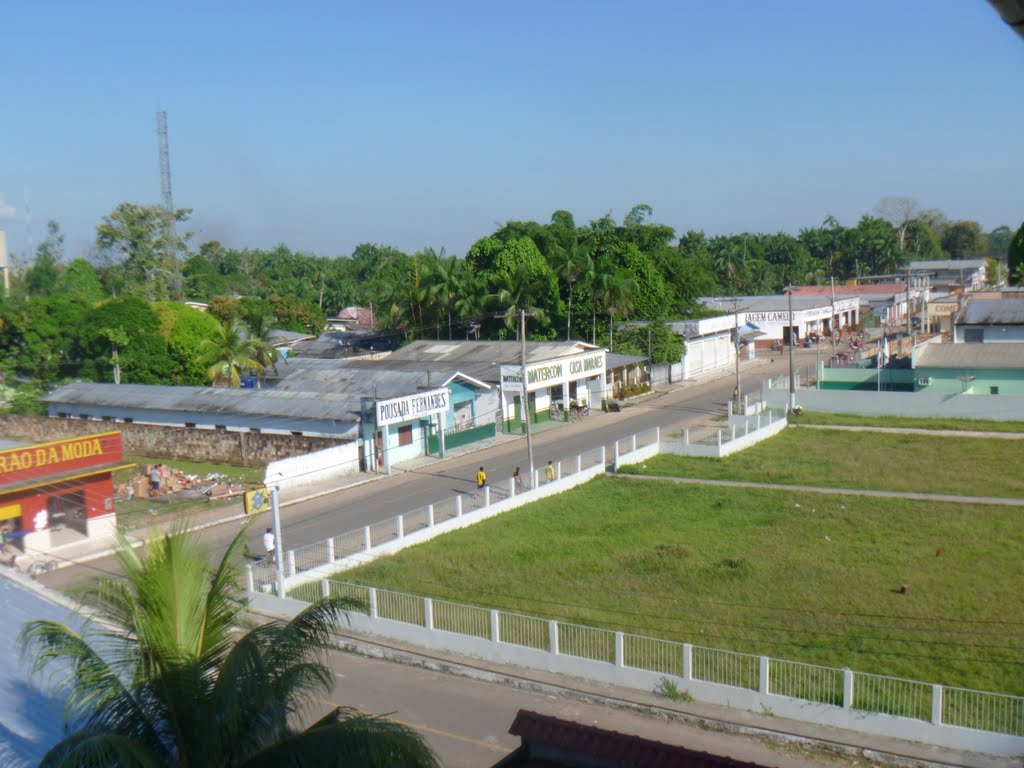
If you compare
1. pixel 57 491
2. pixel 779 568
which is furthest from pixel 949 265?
pixel 57 491

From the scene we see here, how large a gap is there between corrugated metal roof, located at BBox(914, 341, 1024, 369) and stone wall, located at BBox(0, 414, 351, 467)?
89.5 ft

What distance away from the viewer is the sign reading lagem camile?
75.2 feet

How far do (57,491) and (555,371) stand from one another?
73.5ft

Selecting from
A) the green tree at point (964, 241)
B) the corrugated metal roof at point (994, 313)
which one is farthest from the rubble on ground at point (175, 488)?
the green tree at point (964, 241)

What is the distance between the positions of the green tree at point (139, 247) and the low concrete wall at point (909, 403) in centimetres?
5272

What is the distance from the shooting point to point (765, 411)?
41531mm

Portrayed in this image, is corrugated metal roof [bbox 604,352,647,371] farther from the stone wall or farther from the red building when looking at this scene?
the red building

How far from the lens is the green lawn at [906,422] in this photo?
37.0m

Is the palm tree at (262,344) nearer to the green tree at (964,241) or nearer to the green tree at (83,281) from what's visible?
the green tree at (83,281)

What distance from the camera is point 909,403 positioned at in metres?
40.2

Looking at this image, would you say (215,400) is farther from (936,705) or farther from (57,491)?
Result: (936,705)

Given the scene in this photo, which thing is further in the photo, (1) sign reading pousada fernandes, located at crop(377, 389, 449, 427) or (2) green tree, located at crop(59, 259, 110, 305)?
(2) green tree, located at crop(59, 259, 110, 305)

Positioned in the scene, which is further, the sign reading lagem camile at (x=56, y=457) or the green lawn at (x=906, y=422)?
the green lawn at (x=906, y=422)

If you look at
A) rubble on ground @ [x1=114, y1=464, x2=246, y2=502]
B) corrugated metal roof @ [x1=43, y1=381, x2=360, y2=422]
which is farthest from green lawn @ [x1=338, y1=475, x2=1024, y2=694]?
corrugated metal roof @ [x1=43, y1=381, x2=360, y2=422]
